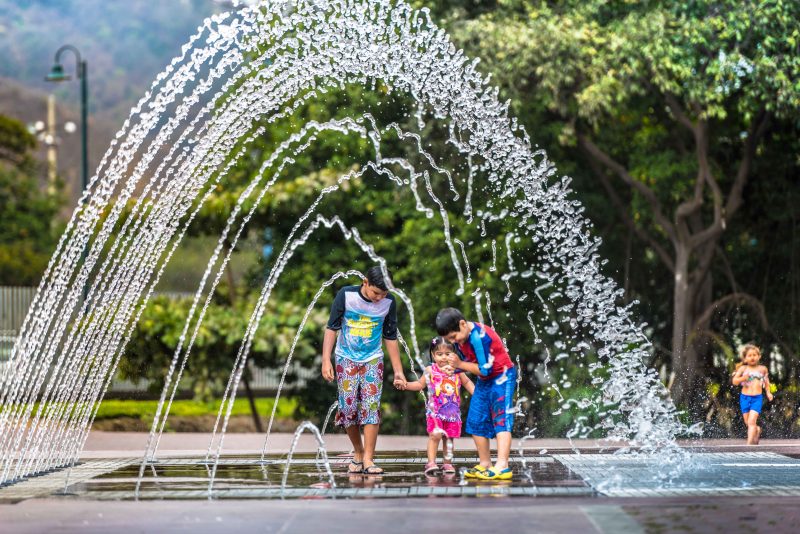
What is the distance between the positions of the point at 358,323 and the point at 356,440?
Answer: 98cm

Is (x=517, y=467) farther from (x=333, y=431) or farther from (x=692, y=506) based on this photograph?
(x=333, y=431)

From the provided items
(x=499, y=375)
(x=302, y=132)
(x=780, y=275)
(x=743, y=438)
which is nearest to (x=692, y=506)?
(x=499, y=375)

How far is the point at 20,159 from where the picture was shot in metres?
53.5

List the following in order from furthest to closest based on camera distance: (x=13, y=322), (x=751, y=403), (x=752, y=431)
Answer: (x=13, y=322), (x=751, y=403), (x=752, y=431)

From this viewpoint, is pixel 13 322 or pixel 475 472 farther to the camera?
pixel 13 322

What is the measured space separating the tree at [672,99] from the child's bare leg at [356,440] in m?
8.75

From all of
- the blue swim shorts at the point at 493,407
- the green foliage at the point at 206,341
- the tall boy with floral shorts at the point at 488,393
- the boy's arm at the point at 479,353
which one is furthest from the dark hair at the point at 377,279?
the green foliage at the point at 206,341

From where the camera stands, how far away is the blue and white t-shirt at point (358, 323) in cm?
1091

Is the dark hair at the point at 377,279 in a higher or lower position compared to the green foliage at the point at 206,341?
lower

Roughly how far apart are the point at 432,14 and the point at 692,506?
1298 cm

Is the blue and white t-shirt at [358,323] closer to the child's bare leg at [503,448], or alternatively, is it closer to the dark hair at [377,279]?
the dark hair at [377,279]

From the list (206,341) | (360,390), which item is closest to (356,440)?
(360,390)

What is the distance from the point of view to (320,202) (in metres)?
21.0

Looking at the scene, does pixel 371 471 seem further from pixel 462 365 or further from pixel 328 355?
pixel 462 365
